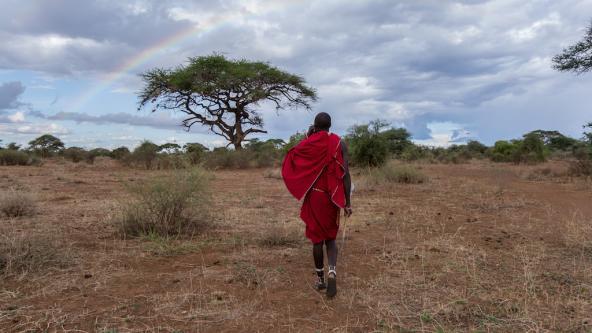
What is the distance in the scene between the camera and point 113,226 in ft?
22.7

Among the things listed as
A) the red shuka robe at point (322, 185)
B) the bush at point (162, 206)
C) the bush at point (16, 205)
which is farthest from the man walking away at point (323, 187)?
the bush at point (16, 205)

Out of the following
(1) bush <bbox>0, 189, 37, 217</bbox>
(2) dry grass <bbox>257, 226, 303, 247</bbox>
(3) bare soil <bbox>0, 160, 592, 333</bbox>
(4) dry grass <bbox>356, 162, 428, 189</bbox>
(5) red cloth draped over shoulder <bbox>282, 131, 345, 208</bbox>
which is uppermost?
(5) red cloth draped over shoulder <bbox>282, 131, 345, 208</bbox>

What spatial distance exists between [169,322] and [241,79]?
25204mm

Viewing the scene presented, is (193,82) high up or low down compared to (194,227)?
up

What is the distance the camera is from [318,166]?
4.46m

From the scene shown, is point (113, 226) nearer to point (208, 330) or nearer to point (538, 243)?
point (208, 330)

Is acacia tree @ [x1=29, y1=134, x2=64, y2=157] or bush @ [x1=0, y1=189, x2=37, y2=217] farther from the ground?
acacia tree @ [x1=29, y1=134, x2=64, y2=157]

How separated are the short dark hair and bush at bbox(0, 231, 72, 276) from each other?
294cm

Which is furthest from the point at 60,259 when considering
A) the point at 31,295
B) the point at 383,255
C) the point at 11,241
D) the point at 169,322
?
the point at 383,255

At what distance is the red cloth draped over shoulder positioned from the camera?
4.41 m

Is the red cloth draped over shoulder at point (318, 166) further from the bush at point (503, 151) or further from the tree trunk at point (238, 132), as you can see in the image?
the bush at point (503, 151)

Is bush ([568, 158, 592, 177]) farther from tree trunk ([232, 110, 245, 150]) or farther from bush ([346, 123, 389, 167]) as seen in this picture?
tree trunk ([232, 110, 245, 150])

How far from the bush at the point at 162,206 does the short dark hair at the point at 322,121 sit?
287 cm

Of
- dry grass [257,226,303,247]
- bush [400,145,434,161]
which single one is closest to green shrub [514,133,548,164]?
bush [400,145,434,161]
